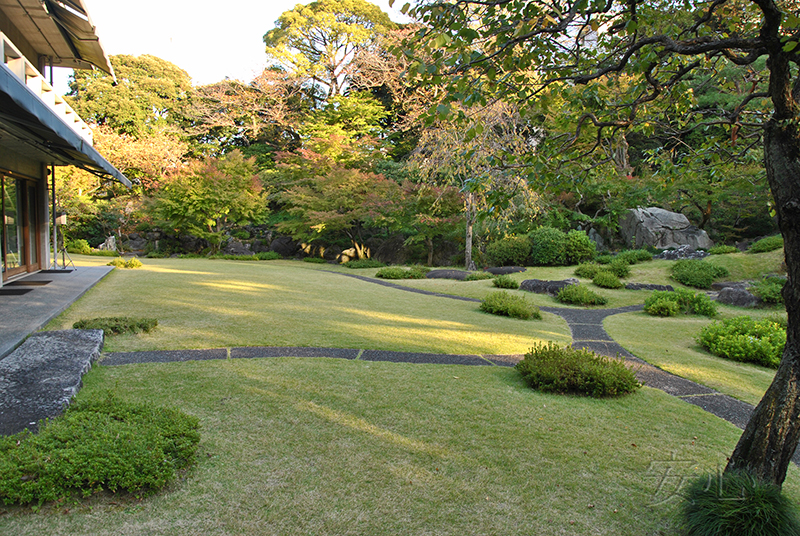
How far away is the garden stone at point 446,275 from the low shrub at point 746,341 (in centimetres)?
789

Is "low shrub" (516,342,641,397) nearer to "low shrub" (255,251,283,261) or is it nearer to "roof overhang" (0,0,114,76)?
"roof overhang" (0,0,114,76)

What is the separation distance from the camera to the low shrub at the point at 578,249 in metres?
15.4

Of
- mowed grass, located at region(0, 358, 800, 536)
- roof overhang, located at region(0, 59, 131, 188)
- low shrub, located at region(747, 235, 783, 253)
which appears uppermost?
roof overhang, located at region(0, 59, 131, 188)

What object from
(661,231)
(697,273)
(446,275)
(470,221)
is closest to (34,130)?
(446,275)

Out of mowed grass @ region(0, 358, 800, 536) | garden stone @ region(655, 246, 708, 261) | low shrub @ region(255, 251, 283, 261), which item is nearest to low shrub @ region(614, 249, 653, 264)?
garden stone @ region(655, 246, 708, 261)

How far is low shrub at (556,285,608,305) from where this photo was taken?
10.5 meters

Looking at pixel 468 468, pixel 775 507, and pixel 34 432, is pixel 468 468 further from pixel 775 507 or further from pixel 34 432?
pixel 34 432

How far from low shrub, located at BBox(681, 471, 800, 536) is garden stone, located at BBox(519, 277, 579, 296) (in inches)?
370

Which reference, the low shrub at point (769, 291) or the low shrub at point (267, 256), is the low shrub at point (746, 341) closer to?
the low shrub at point (769, 291)

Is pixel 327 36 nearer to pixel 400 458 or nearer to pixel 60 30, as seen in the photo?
pixel 60 30

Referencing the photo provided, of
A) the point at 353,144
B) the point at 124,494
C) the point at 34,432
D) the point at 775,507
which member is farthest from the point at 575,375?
the point at 353,144

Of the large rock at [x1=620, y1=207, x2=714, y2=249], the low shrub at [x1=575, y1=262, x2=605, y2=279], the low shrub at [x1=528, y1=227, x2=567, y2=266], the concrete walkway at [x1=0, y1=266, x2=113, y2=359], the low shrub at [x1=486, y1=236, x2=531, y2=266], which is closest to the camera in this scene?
the concrete walkway at [x1=0, y1=266, x2=113, y2=359]

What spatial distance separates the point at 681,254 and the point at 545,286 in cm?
663

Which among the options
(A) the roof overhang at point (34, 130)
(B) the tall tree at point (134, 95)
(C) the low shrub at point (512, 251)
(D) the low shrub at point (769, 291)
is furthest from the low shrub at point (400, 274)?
(B) the tall tree at point (134, 95)
